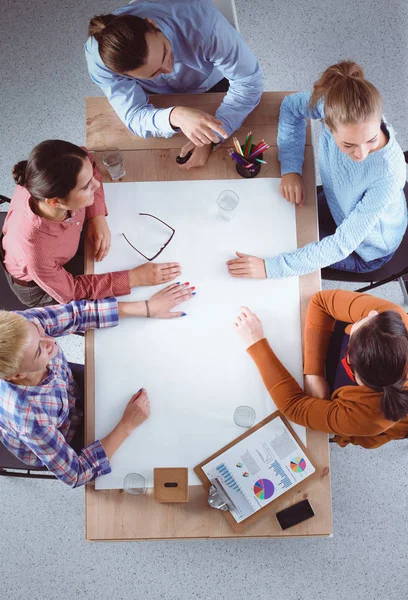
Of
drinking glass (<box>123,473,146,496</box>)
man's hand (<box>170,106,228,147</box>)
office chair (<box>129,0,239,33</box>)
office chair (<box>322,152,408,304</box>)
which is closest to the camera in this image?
drinking glass (<box>123,473,146,496</box>)

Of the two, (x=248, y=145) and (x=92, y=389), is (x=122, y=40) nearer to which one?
(x=248, y=145)

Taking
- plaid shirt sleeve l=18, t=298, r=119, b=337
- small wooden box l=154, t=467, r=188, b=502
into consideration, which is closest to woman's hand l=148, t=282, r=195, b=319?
plaid shirt sleeve l=18, t=298, r=119, b=337

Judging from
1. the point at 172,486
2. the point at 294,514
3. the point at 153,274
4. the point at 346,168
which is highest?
the point at 346,168

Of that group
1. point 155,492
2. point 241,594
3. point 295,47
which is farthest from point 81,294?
point 295,47

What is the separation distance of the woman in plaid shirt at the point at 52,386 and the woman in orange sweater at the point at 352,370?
1.05 feet

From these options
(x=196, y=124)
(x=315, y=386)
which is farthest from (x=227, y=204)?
(x=315, y=386)

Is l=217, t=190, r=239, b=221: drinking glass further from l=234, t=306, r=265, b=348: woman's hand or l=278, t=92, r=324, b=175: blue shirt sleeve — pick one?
l=234, t=306, r=265, b=348: woman's hand

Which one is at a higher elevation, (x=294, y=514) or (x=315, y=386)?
(x=315, y=386)

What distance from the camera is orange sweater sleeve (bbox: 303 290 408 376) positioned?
152cm

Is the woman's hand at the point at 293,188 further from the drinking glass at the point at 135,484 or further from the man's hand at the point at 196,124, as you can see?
the drinking glass at the point at 135,484

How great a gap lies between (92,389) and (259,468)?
1.65ft

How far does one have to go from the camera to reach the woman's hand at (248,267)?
1570 millimetres

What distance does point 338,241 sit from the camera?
64.2 inches

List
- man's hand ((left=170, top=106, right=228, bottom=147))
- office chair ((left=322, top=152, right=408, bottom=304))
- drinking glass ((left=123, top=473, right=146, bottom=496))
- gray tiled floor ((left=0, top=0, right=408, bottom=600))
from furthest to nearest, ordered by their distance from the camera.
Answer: gray tiled floor ((left=0, top=0, right=408, bottom=600)) → office chair ((left=322, top=152, right=408, bottom=304)) → man's hand ((left=170, top=106, right=228, bottom=147)) → drinking glass ((left=123, top=473, right=146, bottom=496))
